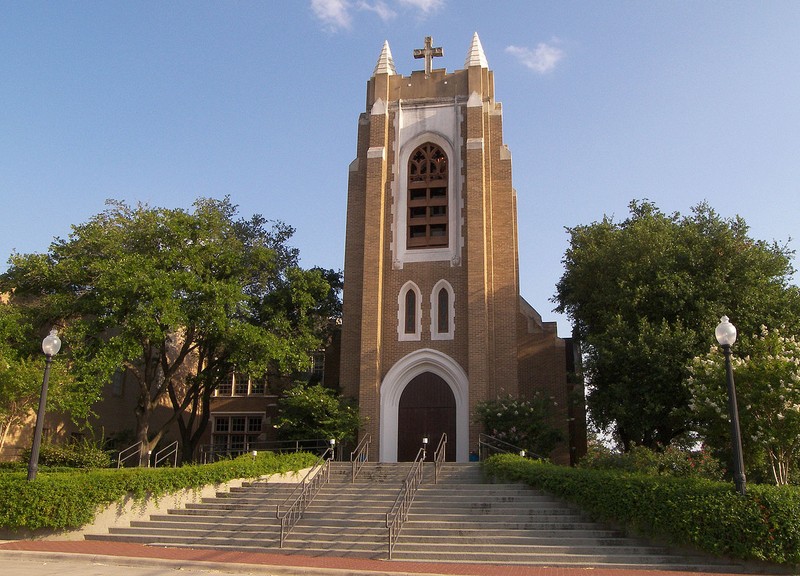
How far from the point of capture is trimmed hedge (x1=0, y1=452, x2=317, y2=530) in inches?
599

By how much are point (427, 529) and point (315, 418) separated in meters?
9.15

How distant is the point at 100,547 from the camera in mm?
14586

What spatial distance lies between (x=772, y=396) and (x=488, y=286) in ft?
40.2

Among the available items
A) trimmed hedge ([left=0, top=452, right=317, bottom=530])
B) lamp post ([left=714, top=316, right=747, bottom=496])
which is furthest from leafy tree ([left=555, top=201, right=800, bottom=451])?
trimmed hedge ([left=0, top=452, right=317, bottom=530])

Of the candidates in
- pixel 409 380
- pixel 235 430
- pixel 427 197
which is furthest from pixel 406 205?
pixel 235 430

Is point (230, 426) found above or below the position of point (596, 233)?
below

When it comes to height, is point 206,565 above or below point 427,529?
below

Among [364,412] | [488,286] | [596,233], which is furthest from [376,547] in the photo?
[596,233]

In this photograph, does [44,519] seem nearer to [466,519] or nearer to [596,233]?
[466,519]

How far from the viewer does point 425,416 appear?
2552 cm

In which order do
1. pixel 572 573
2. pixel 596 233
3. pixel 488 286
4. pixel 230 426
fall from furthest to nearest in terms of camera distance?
pixel 230 426, pixel 596 233, pixel 488 286, pixel 572 573

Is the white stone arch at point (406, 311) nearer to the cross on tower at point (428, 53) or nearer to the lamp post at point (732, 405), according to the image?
the cross on tower at point (428, 53)

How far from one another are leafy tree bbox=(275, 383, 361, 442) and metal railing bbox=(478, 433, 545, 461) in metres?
4.18

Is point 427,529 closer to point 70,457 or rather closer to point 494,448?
point 494,448
